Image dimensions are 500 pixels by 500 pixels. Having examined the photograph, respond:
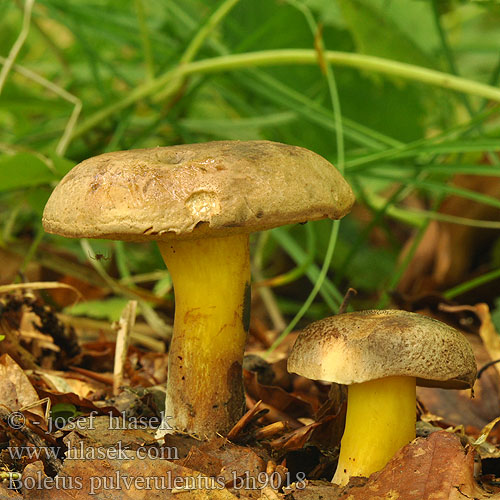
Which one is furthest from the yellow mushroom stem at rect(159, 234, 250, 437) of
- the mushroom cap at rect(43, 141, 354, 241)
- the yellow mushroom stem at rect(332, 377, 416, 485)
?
the yellow mushroom stem at rect(332, 377, 416, 485)

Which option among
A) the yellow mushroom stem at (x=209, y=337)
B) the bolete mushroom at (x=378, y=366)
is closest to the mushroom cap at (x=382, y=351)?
the bolete mushroom at (x=378, y=366)

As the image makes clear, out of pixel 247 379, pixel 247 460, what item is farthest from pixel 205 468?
pixel 247 379

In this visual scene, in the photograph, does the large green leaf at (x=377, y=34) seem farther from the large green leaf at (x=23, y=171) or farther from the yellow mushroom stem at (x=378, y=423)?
the yellow mushroom stem at (x=378, y=423)

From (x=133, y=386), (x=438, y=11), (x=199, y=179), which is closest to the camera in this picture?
(x=199, y=179)

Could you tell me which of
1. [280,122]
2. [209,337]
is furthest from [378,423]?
[280,122]

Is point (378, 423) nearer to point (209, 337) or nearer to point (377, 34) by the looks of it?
point (209, 337)

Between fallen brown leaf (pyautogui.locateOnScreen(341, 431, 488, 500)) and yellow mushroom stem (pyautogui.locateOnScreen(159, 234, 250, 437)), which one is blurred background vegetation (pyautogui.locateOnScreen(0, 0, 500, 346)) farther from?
fallen brown leaf (pyautogui.locateOnScreen(341, 431, 488, 500))

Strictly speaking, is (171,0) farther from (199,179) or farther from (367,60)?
(199,179)
